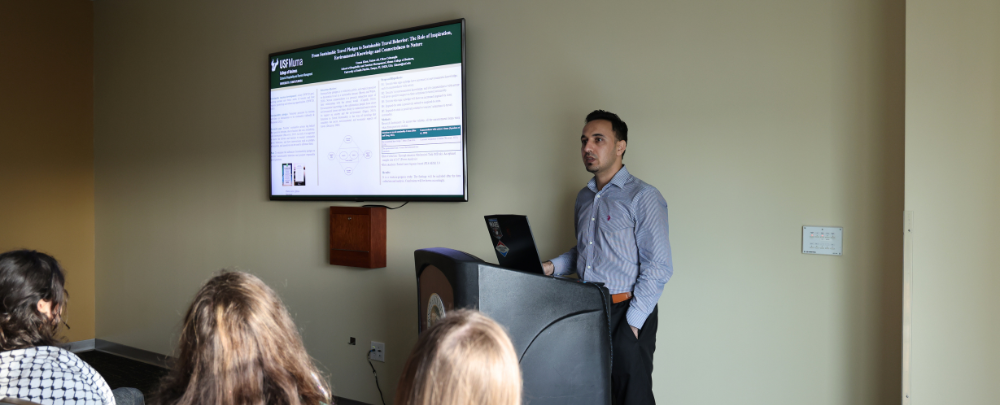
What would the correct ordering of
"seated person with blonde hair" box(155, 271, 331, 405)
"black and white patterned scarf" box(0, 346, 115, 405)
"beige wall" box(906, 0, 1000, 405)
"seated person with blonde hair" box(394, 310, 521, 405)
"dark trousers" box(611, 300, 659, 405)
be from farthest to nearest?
1. "dark trousers" box(611, 300, 659, 405)
2. "beige wall" box(906, 0, 1000, 405)
3. "black and white patterned scarf" box(0, 346, 115, 405)
4. "seated person with blonde hair" box(155, 271, 331, 405)
5. "seated person with blonde hair" box(394, 310, 521, 405)

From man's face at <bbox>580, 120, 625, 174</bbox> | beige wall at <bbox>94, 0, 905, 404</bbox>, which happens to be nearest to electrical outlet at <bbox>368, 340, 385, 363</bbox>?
beige wall at <bbox>94, 0, 905, 404</bbox>

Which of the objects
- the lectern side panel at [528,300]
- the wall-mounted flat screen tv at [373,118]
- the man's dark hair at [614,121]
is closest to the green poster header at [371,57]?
the wall-mounted flat screen tv at [373,118]

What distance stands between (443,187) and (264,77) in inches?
65.2

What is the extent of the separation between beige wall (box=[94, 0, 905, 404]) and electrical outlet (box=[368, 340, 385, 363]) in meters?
0.06

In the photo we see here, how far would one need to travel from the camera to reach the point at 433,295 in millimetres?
1783

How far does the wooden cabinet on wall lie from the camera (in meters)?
3.31

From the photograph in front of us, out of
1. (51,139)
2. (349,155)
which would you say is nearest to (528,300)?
(349,155)

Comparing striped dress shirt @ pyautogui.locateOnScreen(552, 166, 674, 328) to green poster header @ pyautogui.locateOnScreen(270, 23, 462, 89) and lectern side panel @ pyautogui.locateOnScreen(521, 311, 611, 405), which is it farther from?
green poster header @ pyautogui.locateOnScreen(270, 23, 462, 89)

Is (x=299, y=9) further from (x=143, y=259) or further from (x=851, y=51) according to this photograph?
(x=851, y=51)

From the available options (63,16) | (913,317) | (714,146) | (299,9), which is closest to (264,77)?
(299,9)

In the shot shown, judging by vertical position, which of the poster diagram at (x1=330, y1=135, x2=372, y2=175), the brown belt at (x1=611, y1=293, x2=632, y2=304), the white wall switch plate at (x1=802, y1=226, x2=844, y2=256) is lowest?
the brown belt at (x1=611, y1=293, x2=632, y2=304)

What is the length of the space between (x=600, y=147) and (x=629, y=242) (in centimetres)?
39

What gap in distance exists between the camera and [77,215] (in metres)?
4.79

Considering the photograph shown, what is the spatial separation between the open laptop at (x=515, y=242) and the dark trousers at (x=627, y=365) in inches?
18.7
